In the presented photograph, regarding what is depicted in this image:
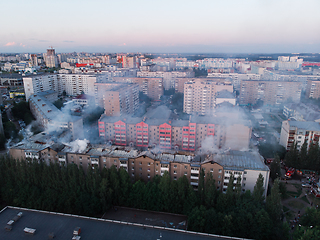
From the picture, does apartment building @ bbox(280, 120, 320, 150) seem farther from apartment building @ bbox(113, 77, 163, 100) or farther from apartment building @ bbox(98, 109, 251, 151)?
apartment building @ bbox(113, 77, 163, 100)

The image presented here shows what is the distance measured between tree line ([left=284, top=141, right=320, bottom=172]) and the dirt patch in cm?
544

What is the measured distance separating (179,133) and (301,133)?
5.26m

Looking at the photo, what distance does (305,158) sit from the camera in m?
8.77

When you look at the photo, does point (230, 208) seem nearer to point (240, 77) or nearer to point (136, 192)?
point (136, 192)

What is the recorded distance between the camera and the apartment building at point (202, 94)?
15646 millimetres

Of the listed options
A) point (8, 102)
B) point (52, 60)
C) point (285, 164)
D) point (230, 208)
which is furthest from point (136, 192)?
point (52, 60)

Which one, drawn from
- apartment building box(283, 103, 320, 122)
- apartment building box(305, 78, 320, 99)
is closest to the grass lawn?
apartment building box(283, 103, 320, 122)

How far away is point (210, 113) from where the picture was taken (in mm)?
15266

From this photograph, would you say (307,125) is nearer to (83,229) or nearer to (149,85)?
(83,229)

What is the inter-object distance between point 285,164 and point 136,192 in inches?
262

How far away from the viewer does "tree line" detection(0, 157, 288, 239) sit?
17.2 feet

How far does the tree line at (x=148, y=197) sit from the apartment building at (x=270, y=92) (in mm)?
14326

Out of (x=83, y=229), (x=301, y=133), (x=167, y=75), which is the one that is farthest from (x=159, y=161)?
(x=167, y=75)

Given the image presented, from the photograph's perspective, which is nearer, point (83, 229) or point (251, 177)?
point (83, 229)
